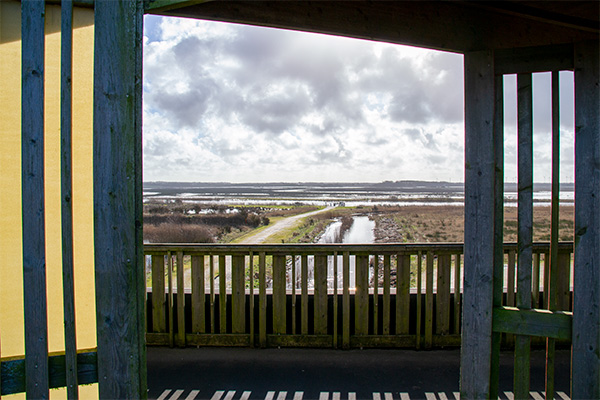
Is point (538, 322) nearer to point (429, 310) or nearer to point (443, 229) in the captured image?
point (429, 310)

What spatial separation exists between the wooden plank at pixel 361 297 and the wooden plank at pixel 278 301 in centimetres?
69

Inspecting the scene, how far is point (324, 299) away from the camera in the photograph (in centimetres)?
334

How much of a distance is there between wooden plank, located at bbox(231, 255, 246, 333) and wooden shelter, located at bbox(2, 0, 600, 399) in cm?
171

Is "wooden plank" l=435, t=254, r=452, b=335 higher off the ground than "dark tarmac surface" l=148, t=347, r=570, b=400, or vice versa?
A: "wooden plank" l=435, t=254, r=452, b=335

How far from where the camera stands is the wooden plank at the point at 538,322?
6.03ft

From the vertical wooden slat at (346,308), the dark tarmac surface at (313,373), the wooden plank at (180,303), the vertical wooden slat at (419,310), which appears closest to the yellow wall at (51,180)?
the dark tarmac surface at (313,373)

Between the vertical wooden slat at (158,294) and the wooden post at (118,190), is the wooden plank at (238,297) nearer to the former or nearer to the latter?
the vertical wooden slat at (158,294)

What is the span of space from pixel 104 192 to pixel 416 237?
35.3 ft

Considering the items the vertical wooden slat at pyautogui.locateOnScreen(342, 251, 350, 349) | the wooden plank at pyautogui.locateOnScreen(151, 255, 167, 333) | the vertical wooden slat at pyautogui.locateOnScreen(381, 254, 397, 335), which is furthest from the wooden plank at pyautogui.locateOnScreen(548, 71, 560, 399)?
the wooden plank at pyautogui.locateOnScreen(151, 255, 167, 333)

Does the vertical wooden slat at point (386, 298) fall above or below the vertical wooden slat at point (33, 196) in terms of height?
below

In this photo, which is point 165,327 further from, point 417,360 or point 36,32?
point 36,32

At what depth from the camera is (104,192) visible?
5.11 ft

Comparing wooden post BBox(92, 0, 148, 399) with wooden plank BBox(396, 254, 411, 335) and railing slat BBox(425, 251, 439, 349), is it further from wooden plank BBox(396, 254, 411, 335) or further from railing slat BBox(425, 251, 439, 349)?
railing slat BBox(425, 251, 439, 349)

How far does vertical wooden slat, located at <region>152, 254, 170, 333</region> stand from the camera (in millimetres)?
3375
